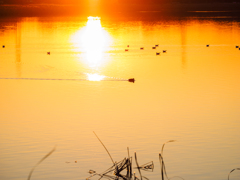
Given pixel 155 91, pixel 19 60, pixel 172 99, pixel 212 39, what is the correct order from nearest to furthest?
pixel 172 99
pixel 155 91
pixel 19 60
pixel 212 39

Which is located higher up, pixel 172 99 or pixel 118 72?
pixel 118 72

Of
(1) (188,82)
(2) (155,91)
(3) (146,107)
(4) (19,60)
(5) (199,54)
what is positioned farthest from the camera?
(5) (199,54)

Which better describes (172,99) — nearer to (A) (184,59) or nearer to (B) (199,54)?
(A) (184,59)

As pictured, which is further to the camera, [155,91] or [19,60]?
[19,60]

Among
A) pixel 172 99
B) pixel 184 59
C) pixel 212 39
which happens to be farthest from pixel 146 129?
pixel 212 39

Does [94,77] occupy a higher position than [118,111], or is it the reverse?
[94,77]

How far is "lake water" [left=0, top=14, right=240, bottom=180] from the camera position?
369 inches

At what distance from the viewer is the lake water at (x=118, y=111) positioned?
9.38 m

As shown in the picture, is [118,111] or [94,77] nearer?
[118,111]

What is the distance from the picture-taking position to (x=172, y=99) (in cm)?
1517

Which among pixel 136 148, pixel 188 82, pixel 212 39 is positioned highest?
pixel 212 39

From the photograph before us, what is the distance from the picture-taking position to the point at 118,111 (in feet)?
44.7

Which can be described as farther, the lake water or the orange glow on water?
the orange glow on water

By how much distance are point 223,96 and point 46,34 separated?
1038 inches
